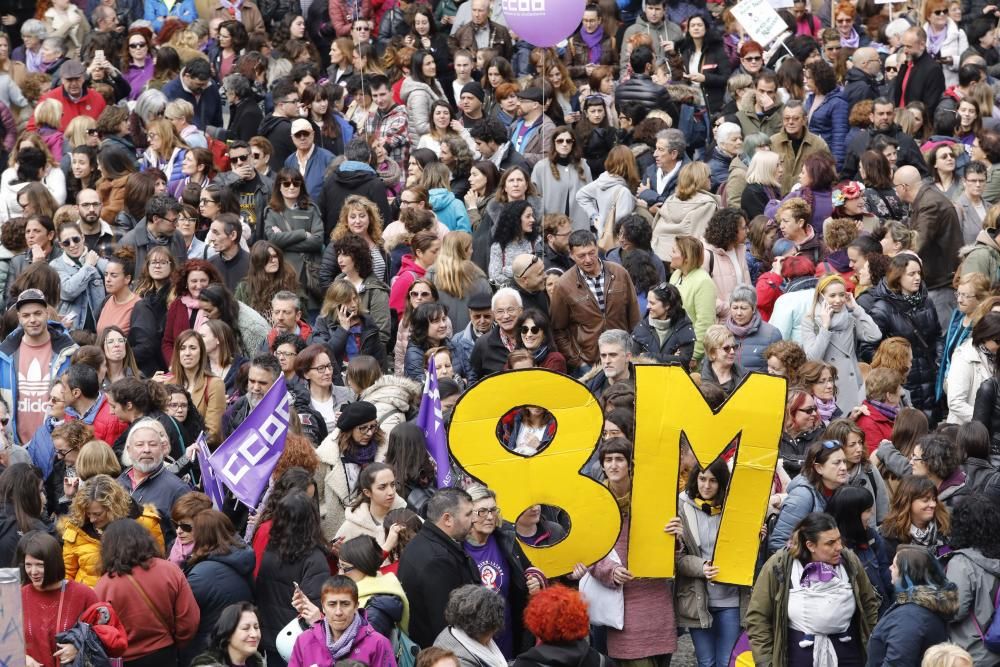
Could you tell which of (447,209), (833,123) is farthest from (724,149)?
(447,209)

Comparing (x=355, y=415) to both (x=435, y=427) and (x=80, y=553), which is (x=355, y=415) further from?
(x=80, y=553)

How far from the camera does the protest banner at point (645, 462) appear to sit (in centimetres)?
1020

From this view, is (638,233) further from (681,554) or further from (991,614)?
(991,614)

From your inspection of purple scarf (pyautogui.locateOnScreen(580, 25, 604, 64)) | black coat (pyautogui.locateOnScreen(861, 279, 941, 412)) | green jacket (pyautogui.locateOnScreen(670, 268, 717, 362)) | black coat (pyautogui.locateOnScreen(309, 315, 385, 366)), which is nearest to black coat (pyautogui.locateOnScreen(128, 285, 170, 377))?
black coat (pyautogui.locateOnScreen(309, 315, 385, 366))

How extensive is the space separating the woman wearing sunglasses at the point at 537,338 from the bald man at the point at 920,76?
7.18 metres

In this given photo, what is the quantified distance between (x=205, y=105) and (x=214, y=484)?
841 centimetres

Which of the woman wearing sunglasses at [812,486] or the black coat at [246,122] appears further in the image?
the black coat at [246,122]

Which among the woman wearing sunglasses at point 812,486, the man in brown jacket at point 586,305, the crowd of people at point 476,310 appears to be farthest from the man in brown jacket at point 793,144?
the woman wearing sunglasses at point 812,486

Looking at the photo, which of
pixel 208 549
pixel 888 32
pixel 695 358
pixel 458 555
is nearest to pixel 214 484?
pixel 208 549

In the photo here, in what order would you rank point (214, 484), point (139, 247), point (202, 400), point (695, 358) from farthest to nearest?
point (139, 247) → point (695, 358) → point (202, 400) → point (214, 484)

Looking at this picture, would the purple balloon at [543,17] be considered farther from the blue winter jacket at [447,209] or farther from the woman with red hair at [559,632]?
the woman with red hair at [559,632]

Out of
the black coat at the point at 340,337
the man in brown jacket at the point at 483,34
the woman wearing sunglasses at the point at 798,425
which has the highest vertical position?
the man in brown jacket at the point at 483,34

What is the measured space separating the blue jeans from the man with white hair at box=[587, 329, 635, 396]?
7.22ft

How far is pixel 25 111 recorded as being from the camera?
19375 mm
